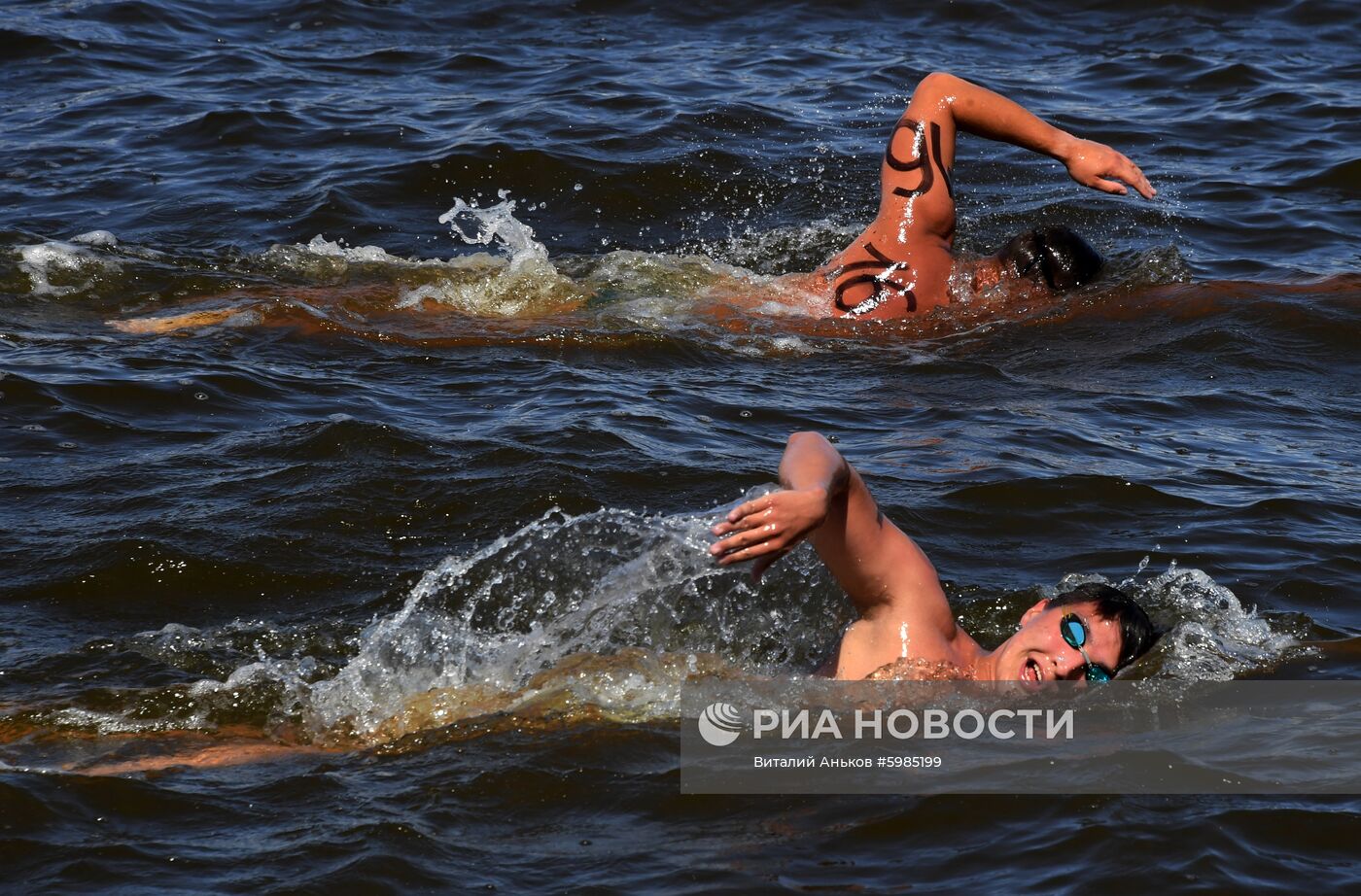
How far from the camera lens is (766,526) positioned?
3984 mm

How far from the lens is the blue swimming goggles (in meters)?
5.03

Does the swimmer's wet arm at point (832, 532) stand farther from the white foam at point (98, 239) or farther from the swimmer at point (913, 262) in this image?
the white foam at point (98, 239)

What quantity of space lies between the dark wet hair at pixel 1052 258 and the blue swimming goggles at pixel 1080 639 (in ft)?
12.5

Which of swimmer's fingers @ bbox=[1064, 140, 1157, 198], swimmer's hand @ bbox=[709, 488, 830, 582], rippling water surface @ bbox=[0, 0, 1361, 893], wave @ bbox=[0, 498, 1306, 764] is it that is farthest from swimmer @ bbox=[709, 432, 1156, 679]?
swimmer's fingers @ bbox=[1064, 140, 1157, 198]

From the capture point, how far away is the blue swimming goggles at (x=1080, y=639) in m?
5.03

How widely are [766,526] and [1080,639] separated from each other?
4.92 feet

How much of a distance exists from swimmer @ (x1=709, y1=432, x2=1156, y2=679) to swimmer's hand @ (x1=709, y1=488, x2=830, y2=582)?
70 cm

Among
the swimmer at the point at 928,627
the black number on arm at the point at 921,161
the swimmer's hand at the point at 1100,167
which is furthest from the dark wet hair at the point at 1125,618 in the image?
the black number on arm at the point at 921,161

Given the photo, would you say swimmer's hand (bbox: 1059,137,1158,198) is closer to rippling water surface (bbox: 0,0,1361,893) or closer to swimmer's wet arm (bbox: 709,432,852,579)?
rippling water surface (bbox: 0,0,1361,893)

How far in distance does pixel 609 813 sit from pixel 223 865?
3.34 ft

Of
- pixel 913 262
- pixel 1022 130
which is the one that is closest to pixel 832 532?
pixel 1022 130

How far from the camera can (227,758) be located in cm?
483

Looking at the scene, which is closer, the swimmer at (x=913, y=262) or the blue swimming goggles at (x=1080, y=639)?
the blue swimming goggles at (x=1080, y=639)

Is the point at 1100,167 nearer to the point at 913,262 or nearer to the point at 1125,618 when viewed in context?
the point at 913,262
